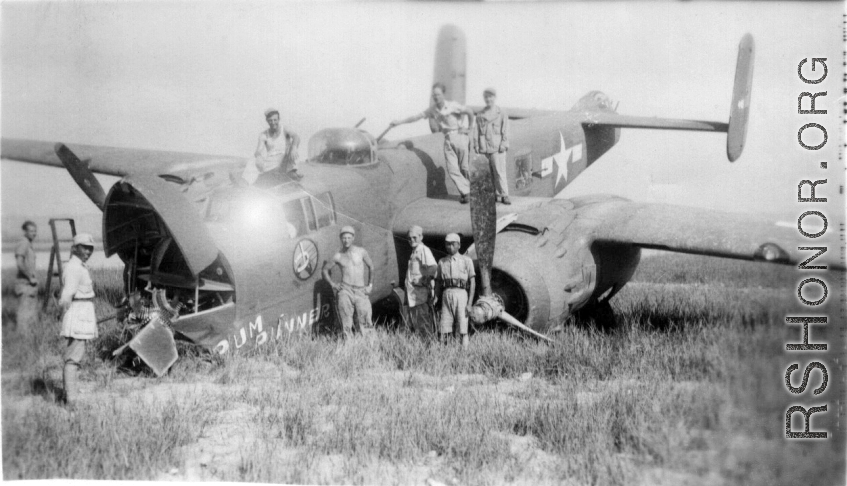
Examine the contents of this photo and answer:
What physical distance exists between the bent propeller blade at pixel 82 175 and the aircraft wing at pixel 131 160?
832 mm

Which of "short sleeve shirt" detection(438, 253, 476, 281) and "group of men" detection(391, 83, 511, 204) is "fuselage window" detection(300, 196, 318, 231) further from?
"group of men" detection(391, 83, 511, 204)

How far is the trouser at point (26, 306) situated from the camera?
26.3ft

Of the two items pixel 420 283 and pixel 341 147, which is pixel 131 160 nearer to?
pixel 341 147

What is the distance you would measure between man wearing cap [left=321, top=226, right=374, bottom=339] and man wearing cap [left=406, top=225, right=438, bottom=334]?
0.51 m

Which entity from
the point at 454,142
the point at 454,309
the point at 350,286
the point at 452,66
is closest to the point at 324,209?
the point at 350,286

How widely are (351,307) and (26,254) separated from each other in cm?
397

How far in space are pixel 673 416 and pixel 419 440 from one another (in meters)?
2.16

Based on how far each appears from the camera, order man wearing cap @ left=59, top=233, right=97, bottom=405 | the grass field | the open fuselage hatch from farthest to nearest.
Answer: the open fuselage hatch → man wearing cap @ left=59, top=233, right=97, bottom=405 → the grass field

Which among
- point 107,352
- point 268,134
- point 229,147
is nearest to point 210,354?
point 107,352

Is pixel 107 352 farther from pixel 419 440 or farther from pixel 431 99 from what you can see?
pixel 431 99

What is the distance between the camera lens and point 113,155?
12.4 metres

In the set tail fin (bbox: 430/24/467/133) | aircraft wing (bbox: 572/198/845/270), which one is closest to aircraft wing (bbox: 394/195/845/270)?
aircraft wing (bbox: 572/198/845/270)

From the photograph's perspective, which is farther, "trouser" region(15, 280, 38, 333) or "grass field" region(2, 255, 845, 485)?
"trouser" region(15, 280, 38, 333)

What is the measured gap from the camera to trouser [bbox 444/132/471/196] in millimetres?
10359
